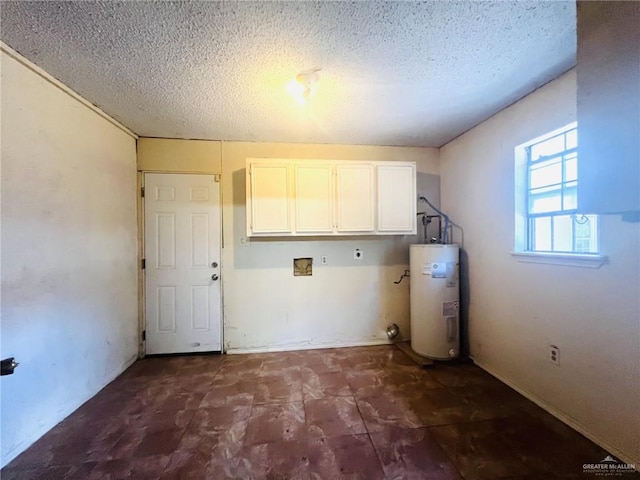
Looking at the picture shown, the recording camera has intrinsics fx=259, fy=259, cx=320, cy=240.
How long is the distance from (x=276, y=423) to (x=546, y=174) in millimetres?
2797

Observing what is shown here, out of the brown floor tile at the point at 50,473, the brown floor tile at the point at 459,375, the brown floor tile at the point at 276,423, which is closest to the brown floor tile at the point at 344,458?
the brown floor tile at the point at 276,423

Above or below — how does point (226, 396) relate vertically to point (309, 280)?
below

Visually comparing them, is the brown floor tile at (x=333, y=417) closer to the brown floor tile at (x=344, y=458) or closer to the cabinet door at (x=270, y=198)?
the brown floor tile at (x=344, y=458)

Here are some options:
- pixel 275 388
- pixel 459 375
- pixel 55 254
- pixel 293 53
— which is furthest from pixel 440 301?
pixel 55 254

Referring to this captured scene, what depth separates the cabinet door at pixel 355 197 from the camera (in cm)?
283

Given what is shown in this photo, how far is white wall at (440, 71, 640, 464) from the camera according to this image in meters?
1.48

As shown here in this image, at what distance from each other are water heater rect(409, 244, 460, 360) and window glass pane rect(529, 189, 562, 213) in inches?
29.8

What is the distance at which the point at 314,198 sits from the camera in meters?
2.81

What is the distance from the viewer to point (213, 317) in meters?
2.98

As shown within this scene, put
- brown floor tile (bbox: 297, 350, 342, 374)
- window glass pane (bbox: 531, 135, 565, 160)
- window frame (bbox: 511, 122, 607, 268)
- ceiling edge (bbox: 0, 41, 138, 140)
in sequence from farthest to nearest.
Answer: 1. brown floor tile (bbox: 297, 350, 342, 374)
2. window glass pane (bbox: 531, 135, 565, 160)
3. window frame (bbox: 511, 122, 607, 268)
4. ceiling edge (bbox: 0, 41, 138, 140)

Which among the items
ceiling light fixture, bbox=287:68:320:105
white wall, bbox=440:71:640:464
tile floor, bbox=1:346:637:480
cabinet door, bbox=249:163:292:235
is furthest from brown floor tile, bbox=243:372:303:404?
ceiling light fixture, bbox=287:68:320:105

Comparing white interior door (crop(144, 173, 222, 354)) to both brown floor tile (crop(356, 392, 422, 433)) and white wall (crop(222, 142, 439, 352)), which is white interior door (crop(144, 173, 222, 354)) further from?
brown floor tile (crop(356, 392, 422, 433))

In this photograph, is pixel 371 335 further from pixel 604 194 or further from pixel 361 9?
pixel 361 9

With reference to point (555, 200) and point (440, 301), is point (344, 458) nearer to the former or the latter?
point (440, 301)
